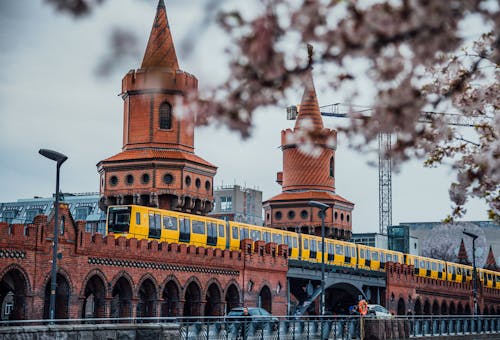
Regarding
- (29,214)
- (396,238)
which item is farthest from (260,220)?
(29,214)

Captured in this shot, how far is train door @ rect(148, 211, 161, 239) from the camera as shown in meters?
46.3

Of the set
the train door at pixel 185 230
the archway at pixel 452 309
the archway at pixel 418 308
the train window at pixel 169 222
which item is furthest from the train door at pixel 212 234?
the archway at pixel 452 309

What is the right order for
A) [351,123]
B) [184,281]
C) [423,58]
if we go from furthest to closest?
1. [184,281]
2. [351,123]
3. [423,58]

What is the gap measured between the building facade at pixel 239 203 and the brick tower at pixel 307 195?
163 ft

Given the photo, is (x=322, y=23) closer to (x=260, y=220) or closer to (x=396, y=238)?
(x=396, y=238)

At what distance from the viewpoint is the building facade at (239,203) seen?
127438 millimetres

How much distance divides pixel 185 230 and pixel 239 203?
261 feet

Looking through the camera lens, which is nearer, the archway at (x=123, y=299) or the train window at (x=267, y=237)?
the archway at (x=123, y=299)

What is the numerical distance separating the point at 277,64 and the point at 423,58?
3.82ft

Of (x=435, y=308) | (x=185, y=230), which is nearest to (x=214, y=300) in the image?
(x=185, y=230)

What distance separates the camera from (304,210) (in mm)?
73938

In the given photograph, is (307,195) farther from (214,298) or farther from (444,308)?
(214,298)

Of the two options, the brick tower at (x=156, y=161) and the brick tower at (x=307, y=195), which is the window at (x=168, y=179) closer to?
the brick tower at (x=156, y=161)

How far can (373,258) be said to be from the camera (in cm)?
6938
